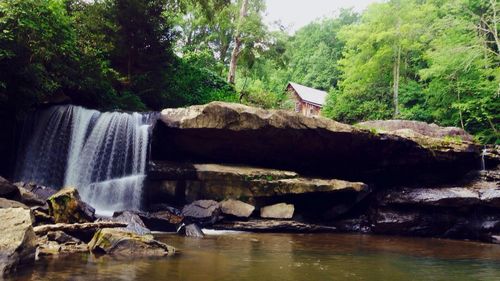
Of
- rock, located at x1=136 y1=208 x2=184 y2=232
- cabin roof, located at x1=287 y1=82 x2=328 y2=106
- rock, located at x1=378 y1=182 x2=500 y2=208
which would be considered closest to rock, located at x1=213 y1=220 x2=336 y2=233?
rock, located at x1=136 y1=208 x2=184 y2=232

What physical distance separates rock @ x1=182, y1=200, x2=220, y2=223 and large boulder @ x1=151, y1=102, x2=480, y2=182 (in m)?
2.48

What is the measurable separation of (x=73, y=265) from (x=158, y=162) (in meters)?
8.25

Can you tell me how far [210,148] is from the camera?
14.8m

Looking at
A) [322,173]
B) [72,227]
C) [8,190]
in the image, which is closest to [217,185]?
[322,173]

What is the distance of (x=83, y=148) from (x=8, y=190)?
17.6ft

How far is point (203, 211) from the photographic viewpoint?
12930 mm

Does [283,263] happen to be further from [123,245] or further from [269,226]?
[269,226]

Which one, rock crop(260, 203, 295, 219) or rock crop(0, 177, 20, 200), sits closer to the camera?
rock crop(0, 177, 20, 200)

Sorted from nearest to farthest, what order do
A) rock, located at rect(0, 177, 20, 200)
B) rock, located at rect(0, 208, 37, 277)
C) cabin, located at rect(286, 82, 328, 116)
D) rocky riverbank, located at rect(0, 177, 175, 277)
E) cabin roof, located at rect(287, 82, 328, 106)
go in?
1. rock, located at rect(0, 208, 37, 277)
2. rocky riverbank, located at rect(0, 177, 175, 277)
3. rock, located at rect(0, 177, 20, 200)
4. cabin, located at rect(286, 82, 328, 116)
5. cabin roof, located at rect(287, 82, 328, 106)

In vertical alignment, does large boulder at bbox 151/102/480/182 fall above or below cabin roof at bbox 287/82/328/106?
below

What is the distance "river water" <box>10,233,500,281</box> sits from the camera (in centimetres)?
603

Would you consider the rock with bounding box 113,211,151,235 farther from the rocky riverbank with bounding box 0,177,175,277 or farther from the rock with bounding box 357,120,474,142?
the rock with bounding box 357,120,474,142

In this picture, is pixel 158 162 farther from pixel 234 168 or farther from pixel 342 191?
pixel 342 191

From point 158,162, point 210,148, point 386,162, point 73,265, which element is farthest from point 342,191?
point 73,265
